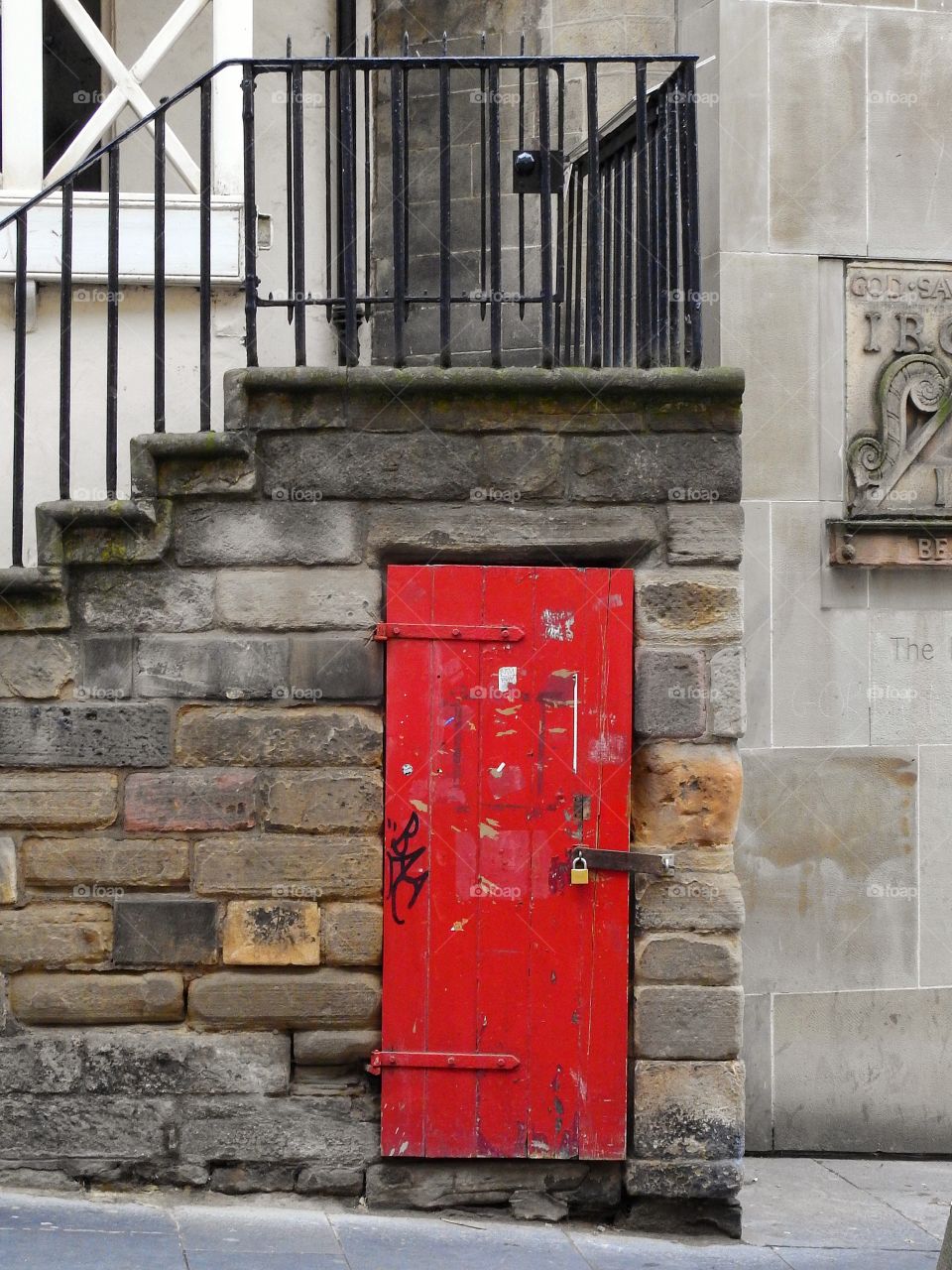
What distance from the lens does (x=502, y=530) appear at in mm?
5383

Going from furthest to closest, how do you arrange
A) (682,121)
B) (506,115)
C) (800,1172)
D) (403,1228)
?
(506,115) → (800,1172) → (682,121) → (403,1228)

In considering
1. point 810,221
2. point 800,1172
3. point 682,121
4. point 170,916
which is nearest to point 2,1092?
point 170,916

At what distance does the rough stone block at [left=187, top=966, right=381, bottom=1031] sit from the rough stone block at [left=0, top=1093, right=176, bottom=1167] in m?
0.38

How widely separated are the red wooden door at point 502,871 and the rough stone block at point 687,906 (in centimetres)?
9

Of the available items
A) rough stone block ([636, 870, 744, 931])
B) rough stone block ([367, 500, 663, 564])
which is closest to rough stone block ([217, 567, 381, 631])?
rough stone block ([367, 500, 663, 564])

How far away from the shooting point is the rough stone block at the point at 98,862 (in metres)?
5.29

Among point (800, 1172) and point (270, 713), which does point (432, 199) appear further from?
point (800, 1172)

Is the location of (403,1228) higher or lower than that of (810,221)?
lower

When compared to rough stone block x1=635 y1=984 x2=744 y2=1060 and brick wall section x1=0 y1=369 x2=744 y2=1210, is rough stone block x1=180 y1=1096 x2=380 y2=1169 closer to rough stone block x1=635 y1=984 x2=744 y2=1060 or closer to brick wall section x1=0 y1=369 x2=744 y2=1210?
brick wall section x1=0 y1=369 x2=744 y2=1210

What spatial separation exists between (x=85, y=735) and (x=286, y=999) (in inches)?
45.7

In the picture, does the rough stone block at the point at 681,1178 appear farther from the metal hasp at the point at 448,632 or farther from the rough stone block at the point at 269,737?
the metal hasp at the point at 448,632

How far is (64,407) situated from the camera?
535 centimetres

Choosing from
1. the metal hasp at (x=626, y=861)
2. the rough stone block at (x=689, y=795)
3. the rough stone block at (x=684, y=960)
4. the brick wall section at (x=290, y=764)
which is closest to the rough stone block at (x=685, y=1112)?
the brick wall section at (x=290, y=764)

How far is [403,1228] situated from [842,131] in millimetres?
5155
